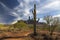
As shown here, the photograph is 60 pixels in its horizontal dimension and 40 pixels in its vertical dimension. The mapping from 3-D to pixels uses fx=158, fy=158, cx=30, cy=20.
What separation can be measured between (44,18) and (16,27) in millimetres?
14846

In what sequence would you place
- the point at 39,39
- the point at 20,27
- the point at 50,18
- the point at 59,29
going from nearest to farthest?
the point at 39,39 → the point at 50,18 → the point at 59,29 → the point at 20,27

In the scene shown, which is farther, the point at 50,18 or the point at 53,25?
the point at 50,18

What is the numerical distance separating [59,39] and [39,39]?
11.0ft

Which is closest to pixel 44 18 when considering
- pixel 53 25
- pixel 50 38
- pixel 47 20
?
pixel 47 20

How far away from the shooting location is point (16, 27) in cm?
5550

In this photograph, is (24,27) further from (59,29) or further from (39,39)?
(39,39)

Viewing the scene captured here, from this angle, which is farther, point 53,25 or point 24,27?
point 24,27

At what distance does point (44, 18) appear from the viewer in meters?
43.9

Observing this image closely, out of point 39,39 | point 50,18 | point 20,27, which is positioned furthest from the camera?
point 20,27

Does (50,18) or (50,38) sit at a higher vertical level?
(50,18)

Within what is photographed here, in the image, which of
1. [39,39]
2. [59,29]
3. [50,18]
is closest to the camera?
[39,39]

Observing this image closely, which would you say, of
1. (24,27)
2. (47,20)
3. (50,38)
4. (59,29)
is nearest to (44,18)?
(47,20)

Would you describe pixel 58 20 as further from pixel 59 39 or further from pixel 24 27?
pixel 24 27

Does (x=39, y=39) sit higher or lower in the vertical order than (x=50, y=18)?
lower
